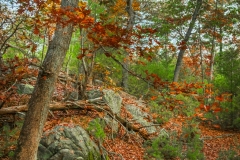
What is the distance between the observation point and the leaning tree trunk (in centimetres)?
370

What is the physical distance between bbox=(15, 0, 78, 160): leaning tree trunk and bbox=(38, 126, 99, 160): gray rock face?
3.39 feet

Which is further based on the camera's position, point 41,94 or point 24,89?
point 24,89

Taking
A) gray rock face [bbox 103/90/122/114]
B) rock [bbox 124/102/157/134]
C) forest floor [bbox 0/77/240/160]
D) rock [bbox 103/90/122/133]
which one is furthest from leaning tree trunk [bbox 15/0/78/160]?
rock [bbox 124/102/157/134]

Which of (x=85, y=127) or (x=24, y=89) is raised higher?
(x=24, y=89)

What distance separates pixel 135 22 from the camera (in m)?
16.0

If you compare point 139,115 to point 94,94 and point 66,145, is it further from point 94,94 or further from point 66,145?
point 66,145

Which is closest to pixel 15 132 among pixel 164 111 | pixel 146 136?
pixel 146 136

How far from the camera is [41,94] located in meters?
3.70

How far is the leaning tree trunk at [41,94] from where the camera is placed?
12.1 ft

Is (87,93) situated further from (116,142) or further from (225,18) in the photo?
(225,18)

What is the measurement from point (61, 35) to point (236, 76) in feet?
31.0

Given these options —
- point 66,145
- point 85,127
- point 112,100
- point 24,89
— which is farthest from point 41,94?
point 112,100

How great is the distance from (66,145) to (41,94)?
5.67ft

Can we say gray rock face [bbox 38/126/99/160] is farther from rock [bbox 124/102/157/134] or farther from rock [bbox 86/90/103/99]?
rock [bbox 124/102/157/134]
